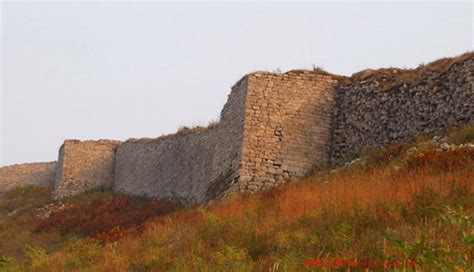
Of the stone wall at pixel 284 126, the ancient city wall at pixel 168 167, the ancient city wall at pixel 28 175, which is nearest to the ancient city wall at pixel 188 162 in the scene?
the ancient city wall at pixel 168 167

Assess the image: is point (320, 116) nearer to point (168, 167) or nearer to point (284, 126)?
point (284, 126)

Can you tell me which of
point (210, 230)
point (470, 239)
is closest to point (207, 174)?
point (210, 230)

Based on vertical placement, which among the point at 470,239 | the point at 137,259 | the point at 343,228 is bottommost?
the point at 137,259

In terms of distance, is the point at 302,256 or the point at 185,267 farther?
the point at 185,267

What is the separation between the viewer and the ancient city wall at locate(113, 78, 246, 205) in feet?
60.1

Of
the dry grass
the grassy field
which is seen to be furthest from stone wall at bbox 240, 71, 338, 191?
the grassy field

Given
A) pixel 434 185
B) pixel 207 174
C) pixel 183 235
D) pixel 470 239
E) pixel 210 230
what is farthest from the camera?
pixel 207 174

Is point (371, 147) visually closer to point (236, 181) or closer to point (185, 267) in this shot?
point (236, 181)

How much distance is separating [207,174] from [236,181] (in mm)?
5511

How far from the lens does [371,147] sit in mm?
16516

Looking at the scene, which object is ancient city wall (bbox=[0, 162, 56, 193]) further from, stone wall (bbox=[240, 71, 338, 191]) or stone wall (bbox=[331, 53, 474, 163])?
stone wall (bbox=[331, 53, 474, 163])

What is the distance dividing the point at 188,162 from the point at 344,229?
18.4m

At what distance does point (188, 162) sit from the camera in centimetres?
2495

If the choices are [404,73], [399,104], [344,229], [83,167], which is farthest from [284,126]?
[83,167]
